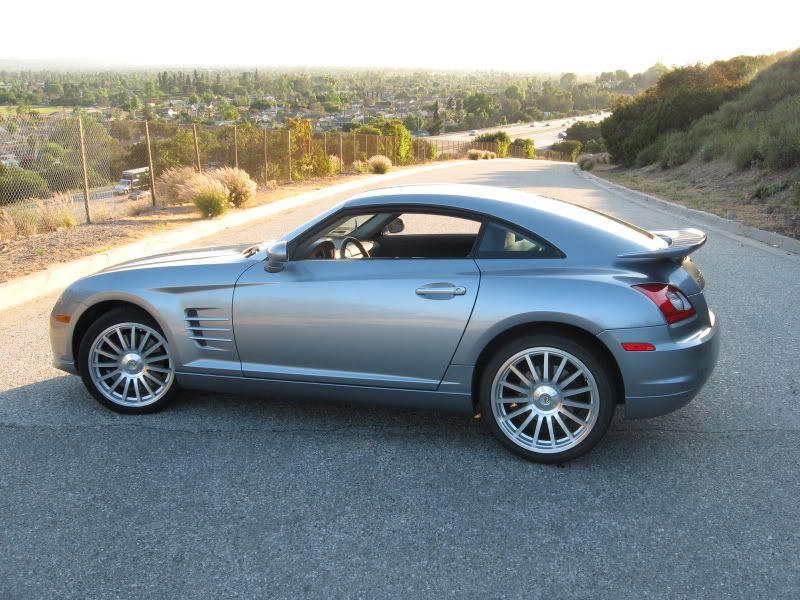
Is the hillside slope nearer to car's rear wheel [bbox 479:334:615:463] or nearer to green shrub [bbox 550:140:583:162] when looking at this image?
car's rear wheel [bbox 479:334:615:463]

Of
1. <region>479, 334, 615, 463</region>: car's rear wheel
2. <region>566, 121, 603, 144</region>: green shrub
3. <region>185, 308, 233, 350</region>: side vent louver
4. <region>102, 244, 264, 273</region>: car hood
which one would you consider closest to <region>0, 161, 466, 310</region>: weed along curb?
<region>102, 244, 264, 273</region>: car hood

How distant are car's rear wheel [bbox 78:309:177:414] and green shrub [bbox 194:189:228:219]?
434 inches

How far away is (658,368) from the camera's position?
424cm

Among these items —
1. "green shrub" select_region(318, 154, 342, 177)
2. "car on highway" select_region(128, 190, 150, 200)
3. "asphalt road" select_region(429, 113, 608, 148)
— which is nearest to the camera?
"car on highway" select_region(128, 190, 150, 200)

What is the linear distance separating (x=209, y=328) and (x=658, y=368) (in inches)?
108

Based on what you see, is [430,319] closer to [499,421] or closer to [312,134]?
[499,421]

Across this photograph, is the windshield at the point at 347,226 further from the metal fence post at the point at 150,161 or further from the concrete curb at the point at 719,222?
the metal fence post at the point at 150,161

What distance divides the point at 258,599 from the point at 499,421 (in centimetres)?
181

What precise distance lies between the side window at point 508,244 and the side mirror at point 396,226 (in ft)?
3.08

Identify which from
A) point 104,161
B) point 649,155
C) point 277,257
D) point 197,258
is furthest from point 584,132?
point 277,257

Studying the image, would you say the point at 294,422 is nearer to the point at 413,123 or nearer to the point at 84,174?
the point at 84,174

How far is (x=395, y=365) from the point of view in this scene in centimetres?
461

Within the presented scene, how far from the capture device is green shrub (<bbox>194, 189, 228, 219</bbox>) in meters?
15.9

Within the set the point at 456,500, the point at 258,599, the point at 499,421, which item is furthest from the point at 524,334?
the point at 258,599
